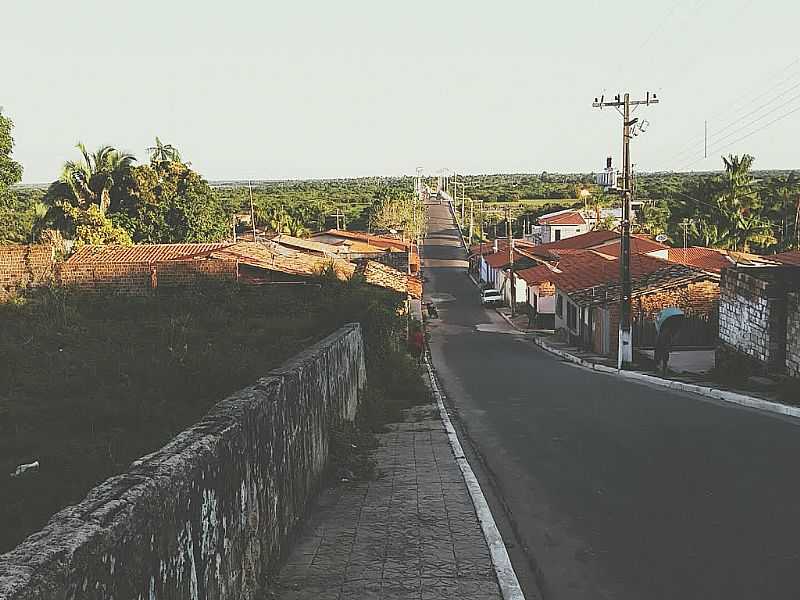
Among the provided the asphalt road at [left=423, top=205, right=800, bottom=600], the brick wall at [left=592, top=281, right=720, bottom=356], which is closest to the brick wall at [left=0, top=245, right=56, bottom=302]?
the asphalt road at [left=423, top=205, right=800, bottom=600]

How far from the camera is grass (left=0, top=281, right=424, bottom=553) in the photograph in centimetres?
770

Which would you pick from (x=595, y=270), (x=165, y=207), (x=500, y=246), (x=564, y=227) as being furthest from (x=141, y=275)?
(x=564, y=227)

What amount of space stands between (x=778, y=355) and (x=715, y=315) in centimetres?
1319

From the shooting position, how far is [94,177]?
48750mm

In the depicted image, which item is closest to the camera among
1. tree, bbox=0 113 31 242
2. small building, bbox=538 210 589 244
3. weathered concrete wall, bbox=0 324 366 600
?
weathered concrete wall, bbox=0 324 366 600

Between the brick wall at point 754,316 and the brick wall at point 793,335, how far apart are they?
0.54 metres

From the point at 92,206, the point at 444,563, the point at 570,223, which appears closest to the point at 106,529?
the point at 444,563


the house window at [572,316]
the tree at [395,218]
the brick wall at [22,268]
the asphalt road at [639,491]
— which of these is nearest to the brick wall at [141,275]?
the brick wall at [22,268]

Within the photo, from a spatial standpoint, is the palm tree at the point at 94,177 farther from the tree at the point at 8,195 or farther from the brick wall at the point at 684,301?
the brick wall at the point at 684,301

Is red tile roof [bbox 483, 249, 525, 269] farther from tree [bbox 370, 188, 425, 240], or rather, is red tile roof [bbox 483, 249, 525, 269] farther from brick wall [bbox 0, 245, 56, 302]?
brick wall [bbox 0, 245, 56, 302]

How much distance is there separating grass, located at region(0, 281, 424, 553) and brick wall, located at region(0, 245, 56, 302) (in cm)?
90

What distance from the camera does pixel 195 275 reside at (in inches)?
790

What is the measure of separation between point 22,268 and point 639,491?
15382 mm

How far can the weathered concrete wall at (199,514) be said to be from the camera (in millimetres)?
3229
